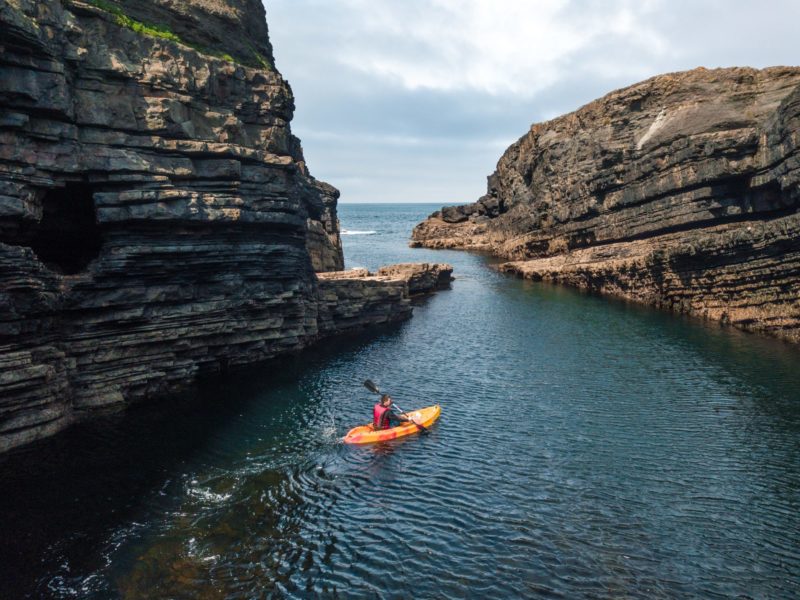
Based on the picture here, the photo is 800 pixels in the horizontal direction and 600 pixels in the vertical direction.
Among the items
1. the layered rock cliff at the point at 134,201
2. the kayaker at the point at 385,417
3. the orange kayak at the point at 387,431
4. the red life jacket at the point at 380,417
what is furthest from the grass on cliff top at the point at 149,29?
the orange kayak at the point at 387,431

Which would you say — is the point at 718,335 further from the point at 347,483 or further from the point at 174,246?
the point at 174,246

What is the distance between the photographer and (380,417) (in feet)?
80.9

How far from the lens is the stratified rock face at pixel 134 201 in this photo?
2169 cm

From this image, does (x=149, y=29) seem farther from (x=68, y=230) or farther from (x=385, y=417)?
(x=385, y=417)

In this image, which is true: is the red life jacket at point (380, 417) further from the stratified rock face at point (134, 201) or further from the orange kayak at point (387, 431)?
the stratified rock face at point (134, 201)

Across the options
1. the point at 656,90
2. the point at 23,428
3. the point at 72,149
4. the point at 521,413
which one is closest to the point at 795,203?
the point at 656,90

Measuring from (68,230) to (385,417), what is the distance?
1854cm

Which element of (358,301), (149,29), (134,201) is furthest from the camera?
(358,301)

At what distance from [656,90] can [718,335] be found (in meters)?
32.3

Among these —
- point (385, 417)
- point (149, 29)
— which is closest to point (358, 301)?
point (385, 417)

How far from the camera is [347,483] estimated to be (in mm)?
20297

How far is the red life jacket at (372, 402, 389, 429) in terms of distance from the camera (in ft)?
80.8

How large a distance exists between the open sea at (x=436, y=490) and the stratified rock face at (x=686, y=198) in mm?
9435

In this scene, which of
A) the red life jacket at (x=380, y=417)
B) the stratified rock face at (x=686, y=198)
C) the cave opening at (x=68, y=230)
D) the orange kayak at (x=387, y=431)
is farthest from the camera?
the stratified rock face at (x=686, y=198)
